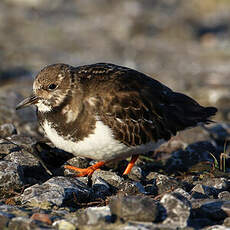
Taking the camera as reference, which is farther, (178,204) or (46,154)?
(46,154)

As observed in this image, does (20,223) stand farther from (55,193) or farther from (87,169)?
(87,169)

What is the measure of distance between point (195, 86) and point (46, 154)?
5.79 m

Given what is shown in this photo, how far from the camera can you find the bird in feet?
17.0

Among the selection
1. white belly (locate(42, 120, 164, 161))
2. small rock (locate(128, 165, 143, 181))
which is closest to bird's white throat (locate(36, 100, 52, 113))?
→ white belly (locate(42, 120, 164, 161))

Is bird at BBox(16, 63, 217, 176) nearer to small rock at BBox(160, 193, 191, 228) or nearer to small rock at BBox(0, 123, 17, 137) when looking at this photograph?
small rock at BBox(0, 123, 17, 137)

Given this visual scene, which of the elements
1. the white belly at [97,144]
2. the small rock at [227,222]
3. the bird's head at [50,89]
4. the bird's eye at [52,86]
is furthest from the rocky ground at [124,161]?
the bird's eye at [52,86]

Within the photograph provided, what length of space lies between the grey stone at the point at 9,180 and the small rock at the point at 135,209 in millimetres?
1428

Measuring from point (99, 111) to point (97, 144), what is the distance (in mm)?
377

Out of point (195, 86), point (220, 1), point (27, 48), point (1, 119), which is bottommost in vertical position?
point (1, 119)

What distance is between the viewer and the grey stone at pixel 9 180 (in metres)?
4.89

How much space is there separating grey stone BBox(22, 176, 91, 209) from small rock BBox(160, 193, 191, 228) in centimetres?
108

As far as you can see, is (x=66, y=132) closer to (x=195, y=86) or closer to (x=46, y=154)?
(x=46, y=154)

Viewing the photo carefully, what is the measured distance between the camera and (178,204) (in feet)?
12.9

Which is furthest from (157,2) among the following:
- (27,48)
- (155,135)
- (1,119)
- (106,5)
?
(155,135)
